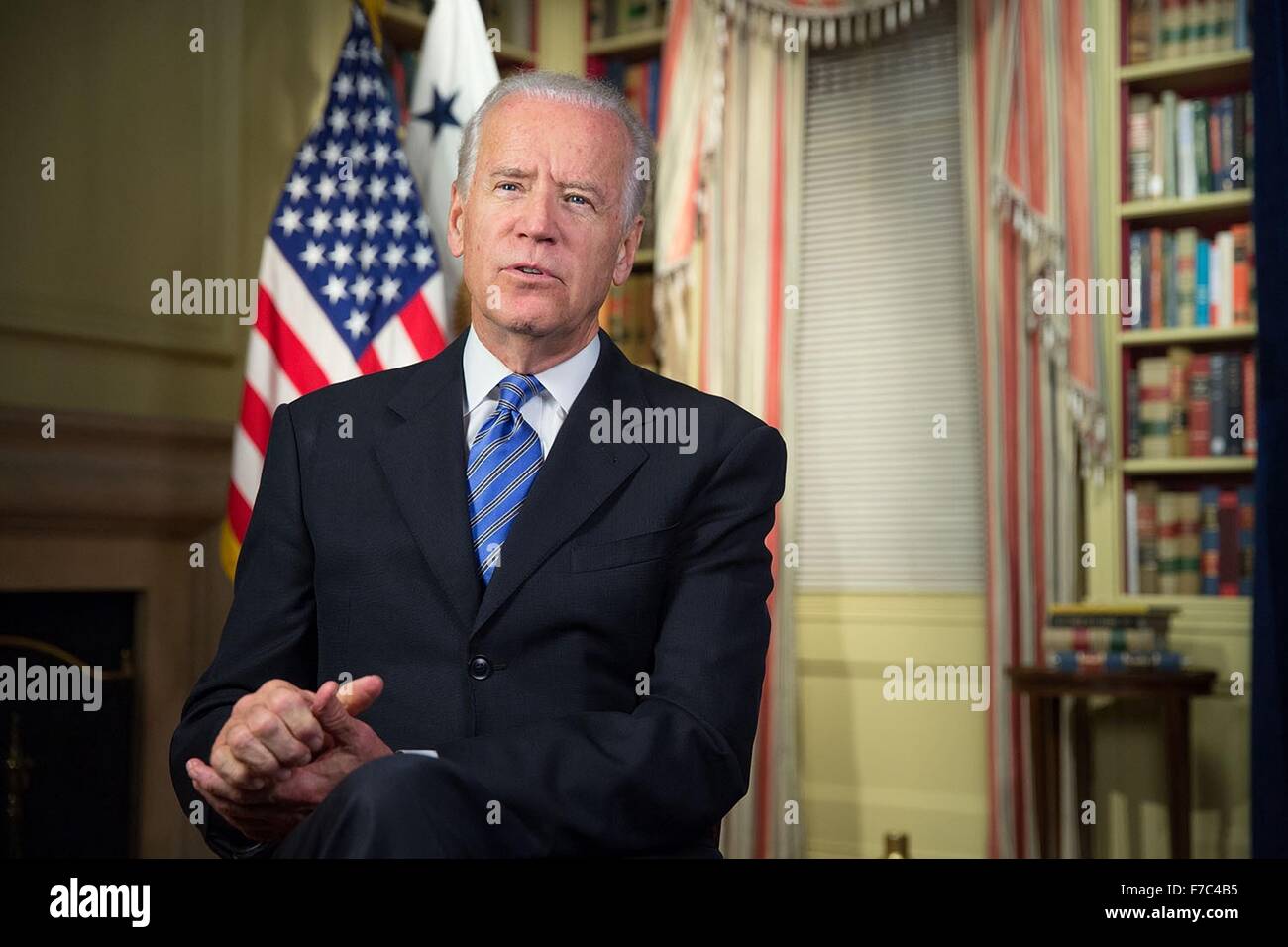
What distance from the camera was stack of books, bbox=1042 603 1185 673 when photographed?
10.1 ft

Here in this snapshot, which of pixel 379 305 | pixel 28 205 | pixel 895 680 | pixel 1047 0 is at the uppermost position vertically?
pixel 1047 0

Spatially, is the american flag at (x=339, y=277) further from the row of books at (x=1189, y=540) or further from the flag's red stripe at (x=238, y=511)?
the row of books at (x=1189, y=540)

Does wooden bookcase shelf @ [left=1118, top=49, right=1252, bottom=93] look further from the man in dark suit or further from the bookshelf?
the man in dark suit

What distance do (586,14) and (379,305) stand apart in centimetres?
159

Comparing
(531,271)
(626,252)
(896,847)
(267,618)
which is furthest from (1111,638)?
(267,618)

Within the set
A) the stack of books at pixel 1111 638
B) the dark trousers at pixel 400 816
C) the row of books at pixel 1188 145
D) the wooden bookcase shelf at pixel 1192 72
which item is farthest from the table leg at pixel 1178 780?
the dark trousers at pixel 400 816

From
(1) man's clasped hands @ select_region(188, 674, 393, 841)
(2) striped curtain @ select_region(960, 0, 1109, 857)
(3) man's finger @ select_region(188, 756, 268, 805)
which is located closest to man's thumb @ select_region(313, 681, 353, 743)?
(1) man's clasped hands @ select_region(188, 674, 393, 841)

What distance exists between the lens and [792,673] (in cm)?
359

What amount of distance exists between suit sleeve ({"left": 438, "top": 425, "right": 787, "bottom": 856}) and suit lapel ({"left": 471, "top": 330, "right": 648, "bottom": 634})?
0.11 meters
